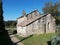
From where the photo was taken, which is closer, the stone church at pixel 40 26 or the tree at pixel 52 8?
the stone church at pixel 40 26

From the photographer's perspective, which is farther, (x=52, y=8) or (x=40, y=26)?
(x=52, y=8)

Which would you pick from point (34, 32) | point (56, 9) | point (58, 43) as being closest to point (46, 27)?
point (34, 32)

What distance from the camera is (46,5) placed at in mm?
70875

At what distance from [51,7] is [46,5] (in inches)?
137

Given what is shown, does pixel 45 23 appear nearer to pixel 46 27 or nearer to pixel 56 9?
pixel 46 27

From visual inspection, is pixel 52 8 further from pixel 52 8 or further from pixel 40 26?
pixel 40 26

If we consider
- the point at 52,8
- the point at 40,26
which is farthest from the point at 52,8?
the point at 40,26

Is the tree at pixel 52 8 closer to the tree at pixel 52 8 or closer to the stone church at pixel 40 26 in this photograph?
the tree at pixel 52 8

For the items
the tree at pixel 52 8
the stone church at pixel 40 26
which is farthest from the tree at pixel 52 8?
the stone church at pixel 40 26

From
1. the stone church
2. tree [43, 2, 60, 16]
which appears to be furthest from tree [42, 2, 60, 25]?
the stone church

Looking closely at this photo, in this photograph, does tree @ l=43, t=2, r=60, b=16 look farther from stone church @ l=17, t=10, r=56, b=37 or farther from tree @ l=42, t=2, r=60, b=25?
stone church @ l=17, t=10, r=56, b=37

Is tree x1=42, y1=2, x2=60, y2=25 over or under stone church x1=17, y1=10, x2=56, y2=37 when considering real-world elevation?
over

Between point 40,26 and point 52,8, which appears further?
point 52,8

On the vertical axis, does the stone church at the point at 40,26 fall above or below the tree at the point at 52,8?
below
